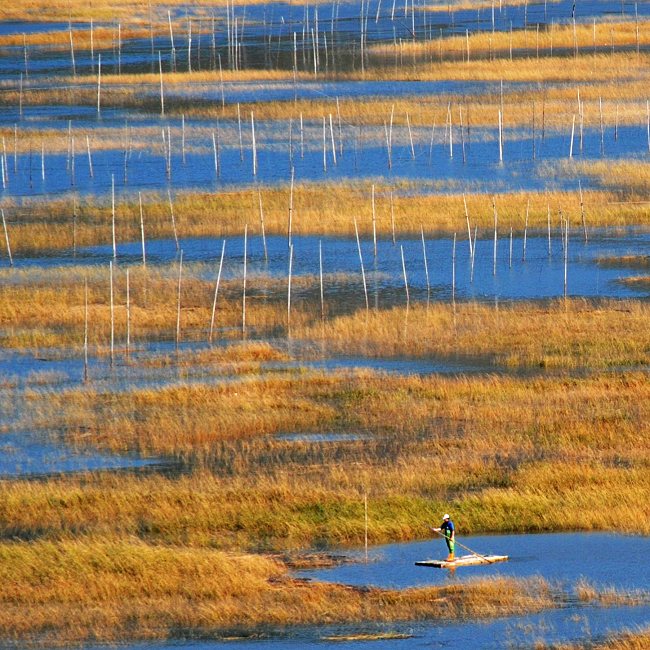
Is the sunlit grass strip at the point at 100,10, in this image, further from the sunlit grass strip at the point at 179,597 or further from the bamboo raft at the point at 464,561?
the sunlit grass strip at the point at 179,597

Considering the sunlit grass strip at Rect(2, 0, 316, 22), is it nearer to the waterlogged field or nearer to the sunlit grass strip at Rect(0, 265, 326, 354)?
the waterlogged field

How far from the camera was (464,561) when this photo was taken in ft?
71.2

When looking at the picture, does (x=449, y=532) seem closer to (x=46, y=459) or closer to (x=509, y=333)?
(x=46, y=459)

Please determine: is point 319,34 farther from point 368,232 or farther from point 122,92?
point 368,232

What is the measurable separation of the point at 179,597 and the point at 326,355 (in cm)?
1610

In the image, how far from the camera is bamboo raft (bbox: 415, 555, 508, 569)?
2161cm

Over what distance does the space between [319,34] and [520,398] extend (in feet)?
226

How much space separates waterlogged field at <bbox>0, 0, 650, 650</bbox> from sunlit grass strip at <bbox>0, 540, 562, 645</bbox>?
5 centimetres

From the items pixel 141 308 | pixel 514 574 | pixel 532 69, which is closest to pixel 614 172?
pixel 532 69

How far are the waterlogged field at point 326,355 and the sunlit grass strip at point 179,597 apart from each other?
5 cm

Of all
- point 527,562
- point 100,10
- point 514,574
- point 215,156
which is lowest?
point 527,562

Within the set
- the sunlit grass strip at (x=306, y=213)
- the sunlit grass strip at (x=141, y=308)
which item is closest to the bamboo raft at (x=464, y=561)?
the sunlit grass strip at (x=141, y=308)

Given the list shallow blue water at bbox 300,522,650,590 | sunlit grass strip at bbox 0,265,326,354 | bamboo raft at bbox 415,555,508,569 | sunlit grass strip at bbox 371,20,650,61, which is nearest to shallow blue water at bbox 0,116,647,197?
sunlit grass strip at bbox 0,265,326,354

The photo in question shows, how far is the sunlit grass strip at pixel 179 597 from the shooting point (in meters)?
19.3
